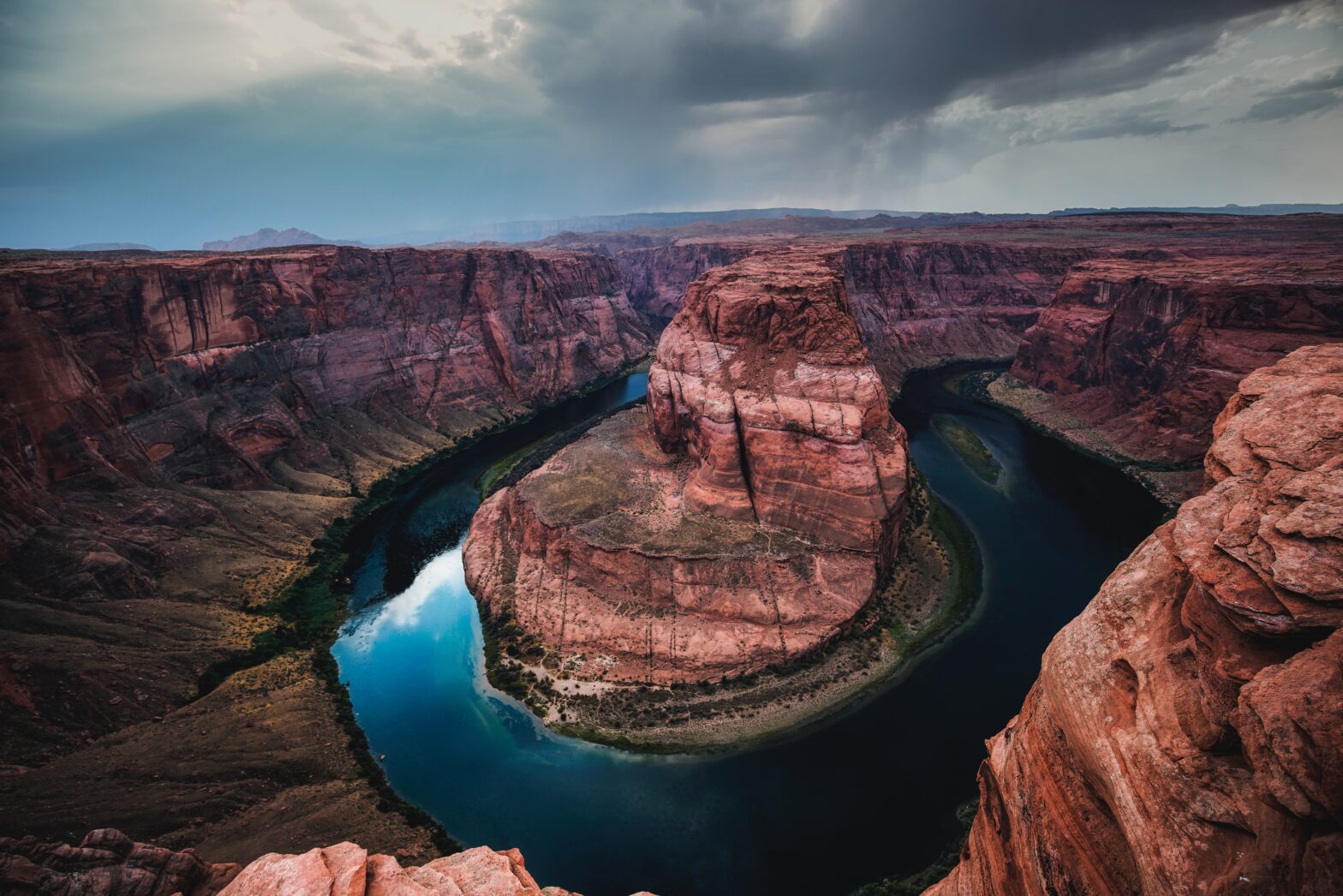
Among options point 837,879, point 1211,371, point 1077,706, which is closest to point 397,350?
point 837,879

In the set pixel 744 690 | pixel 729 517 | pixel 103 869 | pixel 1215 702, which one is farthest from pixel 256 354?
pixel 1215 702

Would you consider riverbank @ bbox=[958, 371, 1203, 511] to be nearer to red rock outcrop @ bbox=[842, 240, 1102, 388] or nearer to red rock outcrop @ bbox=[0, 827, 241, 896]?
red rock outcrop @ bbox=[842, 240, 1102, 388]

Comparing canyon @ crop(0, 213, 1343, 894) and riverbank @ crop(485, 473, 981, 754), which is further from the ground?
canyon @ crop(0, 213, 1343, 894)

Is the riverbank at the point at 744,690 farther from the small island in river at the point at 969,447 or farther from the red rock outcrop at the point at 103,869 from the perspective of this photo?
the small island in river at the point at 969,447

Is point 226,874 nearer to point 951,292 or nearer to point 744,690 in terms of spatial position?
point 744,690

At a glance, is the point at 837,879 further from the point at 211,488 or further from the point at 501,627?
the point at 211,488

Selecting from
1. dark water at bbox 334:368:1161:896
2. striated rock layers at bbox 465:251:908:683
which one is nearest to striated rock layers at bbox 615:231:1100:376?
striated rock layers at bbox 465:251:908:683
